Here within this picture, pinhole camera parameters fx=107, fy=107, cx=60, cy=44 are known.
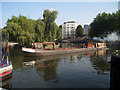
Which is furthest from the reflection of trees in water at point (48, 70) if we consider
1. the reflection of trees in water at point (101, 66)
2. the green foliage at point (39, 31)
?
the green foliage at point (39, 31)

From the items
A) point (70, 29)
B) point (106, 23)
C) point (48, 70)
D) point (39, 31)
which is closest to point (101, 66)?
point (48, 70)

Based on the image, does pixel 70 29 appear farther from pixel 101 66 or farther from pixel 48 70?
pixel 48 70

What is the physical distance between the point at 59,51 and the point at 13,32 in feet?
80.9

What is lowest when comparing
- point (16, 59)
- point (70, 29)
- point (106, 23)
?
point (16, 59)

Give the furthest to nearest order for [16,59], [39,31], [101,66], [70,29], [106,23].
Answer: [70,29], [106,23], [39,31], [16,59], [101,66]

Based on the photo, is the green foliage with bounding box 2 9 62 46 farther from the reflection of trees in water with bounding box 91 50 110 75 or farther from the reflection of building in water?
the reflection of building in water

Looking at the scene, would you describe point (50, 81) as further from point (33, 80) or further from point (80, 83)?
point (80, 83)

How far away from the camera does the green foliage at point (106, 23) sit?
234ft

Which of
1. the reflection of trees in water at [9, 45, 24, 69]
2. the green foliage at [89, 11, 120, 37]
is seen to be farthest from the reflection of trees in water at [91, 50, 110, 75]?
the green foliage at [89, 11, 120, 37]

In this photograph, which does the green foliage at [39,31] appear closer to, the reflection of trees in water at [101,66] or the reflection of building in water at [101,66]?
the reflection of trees in water at [101,66]

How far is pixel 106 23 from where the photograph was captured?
247ft

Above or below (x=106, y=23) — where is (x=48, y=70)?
below

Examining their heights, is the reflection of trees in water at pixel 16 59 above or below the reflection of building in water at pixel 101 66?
above

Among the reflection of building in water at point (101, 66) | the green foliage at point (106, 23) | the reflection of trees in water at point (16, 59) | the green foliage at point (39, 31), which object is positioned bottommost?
the reflection of building in water at point (101, 66)
